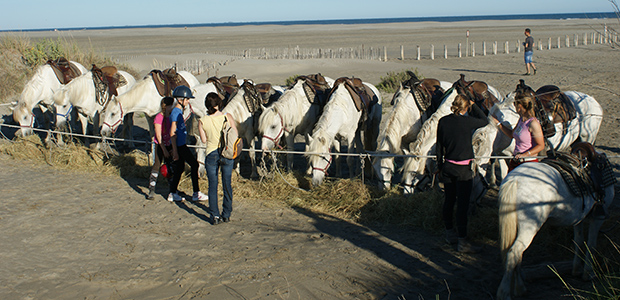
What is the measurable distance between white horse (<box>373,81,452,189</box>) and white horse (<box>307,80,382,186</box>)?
820mm

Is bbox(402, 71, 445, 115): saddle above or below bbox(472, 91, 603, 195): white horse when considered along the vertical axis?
above

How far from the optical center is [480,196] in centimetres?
582

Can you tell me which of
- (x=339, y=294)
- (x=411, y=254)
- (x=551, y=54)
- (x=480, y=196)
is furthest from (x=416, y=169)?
(x=551, y=54)

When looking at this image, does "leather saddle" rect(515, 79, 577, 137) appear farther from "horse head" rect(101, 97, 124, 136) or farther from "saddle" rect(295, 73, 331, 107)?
"horse head" rect(101, 97, 124, 136)

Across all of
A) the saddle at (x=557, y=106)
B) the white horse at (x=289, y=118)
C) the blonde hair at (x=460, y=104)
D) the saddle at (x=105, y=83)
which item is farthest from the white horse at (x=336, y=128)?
the saddle at (x=105, y=83)

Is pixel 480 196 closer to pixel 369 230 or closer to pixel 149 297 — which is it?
pixel 369 230

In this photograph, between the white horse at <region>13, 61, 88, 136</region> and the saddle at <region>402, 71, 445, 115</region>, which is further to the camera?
the white horse at <region>13, 61, 88, 136</region>

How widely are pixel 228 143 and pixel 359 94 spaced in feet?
11.2

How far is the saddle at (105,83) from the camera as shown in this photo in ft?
30.5

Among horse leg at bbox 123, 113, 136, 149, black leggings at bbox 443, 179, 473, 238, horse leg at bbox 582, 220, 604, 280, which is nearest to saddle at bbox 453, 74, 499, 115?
black leggings at bbox 443, 179, 473, 238

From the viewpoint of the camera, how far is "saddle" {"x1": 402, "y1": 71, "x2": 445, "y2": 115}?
7.28 meters

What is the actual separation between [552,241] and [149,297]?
415cm

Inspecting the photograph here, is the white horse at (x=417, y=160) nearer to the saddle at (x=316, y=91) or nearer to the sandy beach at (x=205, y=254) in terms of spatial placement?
the sandy beach at (x=205, y=254)

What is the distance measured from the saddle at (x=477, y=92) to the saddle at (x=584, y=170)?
9.72 ft
